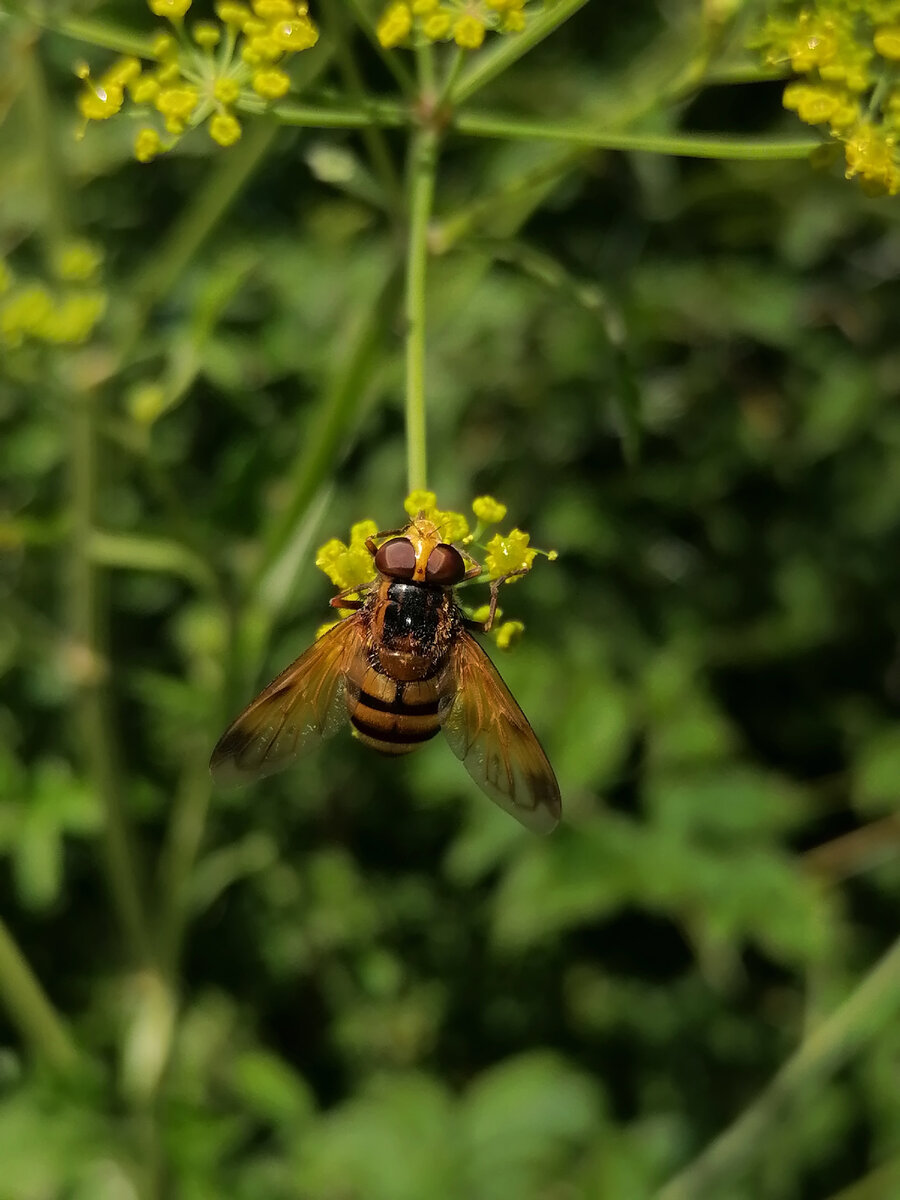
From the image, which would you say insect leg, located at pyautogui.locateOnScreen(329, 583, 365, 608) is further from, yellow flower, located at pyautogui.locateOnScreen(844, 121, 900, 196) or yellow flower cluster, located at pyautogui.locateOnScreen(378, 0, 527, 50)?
yellow flower, located at pyautogui.locateOnScreen(844, 121, 900, 196)

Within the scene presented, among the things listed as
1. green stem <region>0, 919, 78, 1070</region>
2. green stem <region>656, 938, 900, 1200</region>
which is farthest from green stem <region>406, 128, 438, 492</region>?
green stem <region>656, 938, 900, 1200</region>

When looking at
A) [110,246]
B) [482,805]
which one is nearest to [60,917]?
[482,805]

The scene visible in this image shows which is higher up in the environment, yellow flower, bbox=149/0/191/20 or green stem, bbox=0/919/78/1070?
yellow flower, bbox=149/0/191/20

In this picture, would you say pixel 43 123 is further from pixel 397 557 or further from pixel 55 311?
pixel 397 557

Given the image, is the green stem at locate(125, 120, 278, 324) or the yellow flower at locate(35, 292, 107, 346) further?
the green stem at locate(125, 120, 278, 324)

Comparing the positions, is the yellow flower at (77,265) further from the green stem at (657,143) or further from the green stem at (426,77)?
the green stem at (657,143)

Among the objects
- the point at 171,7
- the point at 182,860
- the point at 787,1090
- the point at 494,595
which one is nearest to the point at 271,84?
the point at 171,7

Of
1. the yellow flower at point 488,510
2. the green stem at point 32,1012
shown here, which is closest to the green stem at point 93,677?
the green stem at point 32,1012
